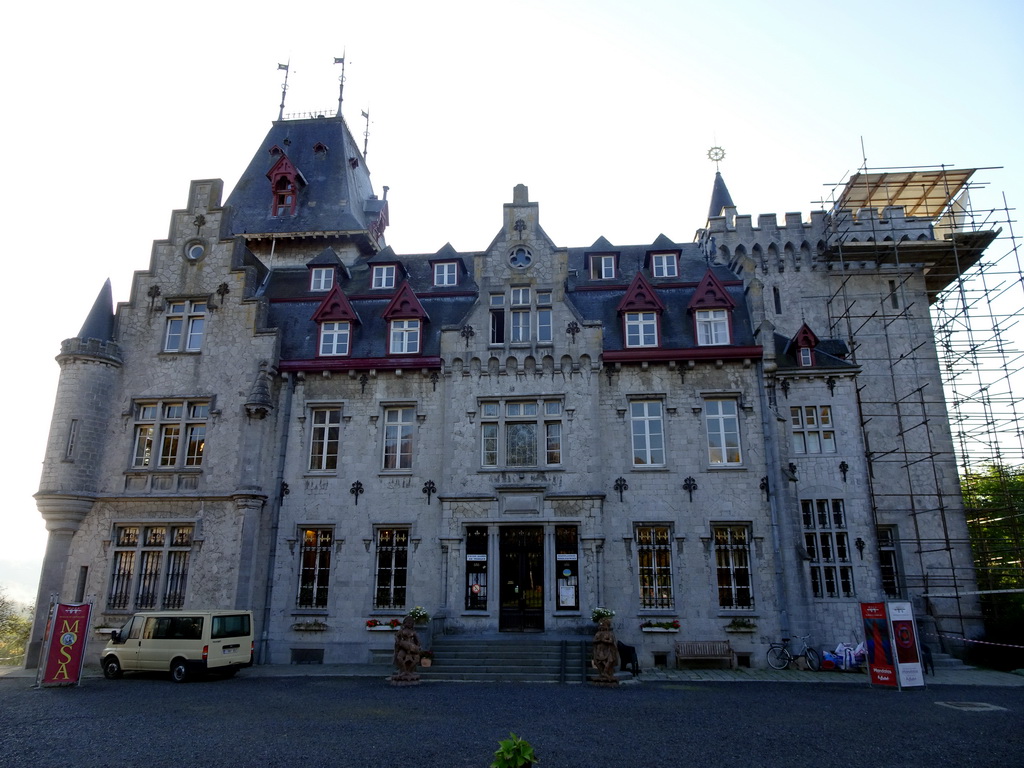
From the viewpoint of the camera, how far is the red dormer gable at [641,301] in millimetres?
23859

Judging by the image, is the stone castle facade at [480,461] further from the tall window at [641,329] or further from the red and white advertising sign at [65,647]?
the red and white advertising sign at [65,647]

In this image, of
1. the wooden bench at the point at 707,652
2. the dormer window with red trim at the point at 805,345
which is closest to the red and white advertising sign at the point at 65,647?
the wooden bench at the point at 707,652

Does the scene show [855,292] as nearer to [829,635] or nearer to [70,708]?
[829,635]

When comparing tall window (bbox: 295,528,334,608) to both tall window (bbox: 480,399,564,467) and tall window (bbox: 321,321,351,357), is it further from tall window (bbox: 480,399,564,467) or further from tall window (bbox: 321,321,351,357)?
tall window (bbox: 321,321,351,357)

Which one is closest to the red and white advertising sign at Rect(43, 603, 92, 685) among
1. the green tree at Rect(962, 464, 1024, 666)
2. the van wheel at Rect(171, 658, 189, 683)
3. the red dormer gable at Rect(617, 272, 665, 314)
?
the van wheel at Rect(171, 658, 189, 683)

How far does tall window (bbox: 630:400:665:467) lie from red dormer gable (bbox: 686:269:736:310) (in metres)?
3.83

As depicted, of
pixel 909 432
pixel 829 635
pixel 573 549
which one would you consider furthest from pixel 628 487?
pixel 909 432

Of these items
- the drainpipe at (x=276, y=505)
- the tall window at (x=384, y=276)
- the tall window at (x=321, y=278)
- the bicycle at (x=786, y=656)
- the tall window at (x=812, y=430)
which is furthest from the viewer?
the tall window at (x=321, y=278)

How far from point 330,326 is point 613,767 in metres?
19.0

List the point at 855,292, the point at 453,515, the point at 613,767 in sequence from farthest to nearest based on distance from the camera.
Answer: the point at 855,292 < the point at 453,515 < the point at 613,767

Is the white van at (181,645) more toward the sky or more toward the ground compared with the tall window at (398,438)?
more toward the ground

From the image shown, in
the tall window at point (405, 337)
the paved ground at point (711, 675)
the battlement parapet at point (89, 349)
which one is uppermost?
the tall window at point (405, 337)

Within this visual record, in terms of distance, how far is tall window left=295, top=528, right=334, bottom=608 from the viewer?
22328 mm

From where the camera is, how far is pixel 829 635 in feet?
74.3
